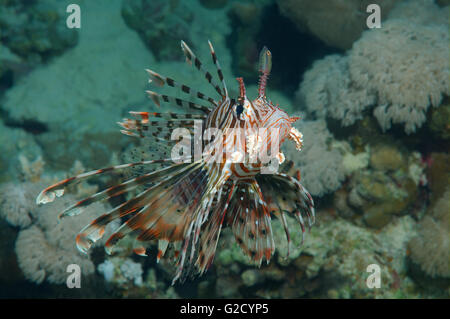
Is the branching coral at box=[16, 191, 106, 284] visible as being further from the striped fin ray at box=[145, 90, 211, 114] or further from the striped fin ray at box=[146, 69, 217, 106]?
the striped fin ray at box=[146, 69, 217, 106]

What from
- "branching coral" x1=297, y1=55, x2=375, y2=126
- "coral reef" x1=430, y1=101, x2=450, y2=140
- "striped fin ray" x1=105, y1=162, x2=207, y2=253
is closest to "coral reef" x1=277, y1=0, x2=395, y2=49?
"branching coral" x1=297, y1=55, x2=375, y2=126

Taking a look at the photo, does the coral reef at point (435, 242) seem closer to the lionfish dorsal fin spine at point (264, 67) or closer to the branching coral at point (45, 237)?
the lionfish dorsal fin spine at point (264, 67)

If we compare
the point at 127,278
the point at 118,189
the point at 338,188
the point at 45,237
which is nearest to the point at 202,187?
the point at 118,189

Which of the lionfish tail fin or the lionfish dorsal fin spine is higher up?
the lionfish dorsal fin spine

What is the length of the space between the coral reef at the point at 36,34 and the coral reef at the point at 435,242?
9437 mm

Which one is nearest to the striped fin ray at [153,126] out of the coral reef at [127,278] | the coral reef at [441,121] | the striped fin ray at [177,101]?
the striped fin ray at [177,101]

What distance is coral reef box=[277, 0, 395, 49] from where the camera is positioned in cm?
632

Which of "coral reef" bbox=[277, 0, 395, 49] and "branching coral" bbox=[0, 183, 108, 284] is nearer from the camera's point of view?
"branching coral" bbox=[0, 183, 108, 284]

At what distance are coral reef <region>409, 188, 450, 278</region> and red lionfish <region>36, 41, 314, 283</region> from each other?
2643 mm

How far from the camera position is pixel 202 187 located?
2.40 metres

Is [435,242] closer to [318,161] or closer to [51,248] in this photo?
[318,161]

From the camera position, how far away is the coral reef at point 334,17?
632 cm

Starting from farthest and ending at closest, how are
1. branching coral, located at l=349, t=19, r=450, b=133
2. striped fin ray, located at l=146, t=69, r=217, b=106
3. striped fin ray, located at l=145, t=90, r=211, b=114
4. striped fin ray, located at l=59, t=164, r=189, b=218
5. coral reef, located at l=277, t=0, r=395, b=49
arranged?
coral reef, located at l=277, t=0, r=395, b=49 < branching coral, located at l=349, t=19, r=450, b=133 < striped fin ray, located at l=145, t=90, r=211, b=114 < striped fin ray, located at l=146, t=69, r=217, b=106 < striped fin ray, located at l=59, t=164, r=189, b=218
